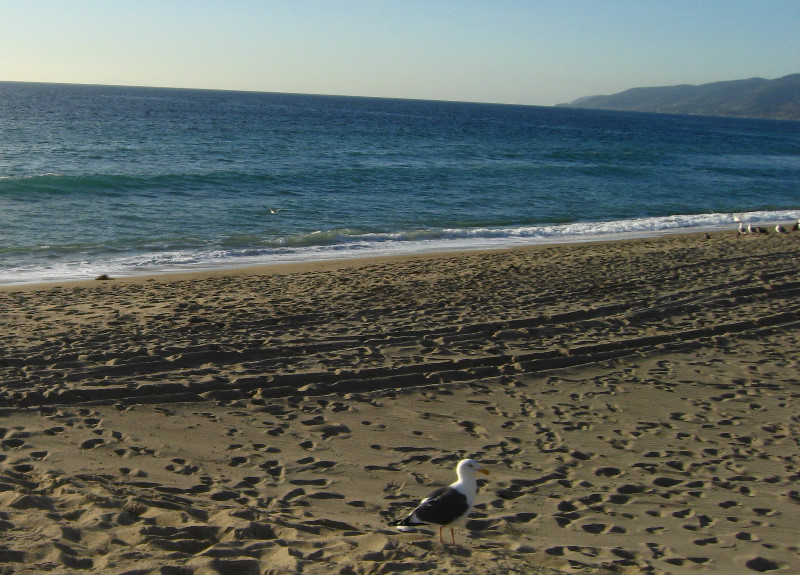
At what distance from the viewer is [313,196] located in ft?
79.4

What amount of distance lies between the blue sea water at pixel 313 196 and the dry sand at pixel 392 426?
5.11 metres

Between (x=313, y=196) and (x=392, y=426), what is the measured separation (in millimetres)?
18586

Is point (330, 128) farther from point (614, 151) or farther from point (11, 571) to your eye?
point (11, 571)

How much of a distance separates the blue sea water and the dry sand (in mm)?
5113

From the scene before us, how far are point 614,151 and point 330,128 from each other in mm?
22537

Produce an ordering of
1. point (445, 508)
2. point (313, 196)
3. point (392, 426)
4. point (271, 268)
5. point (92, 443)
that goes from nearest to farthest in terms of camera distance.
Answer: point (445, 508), point (92, 443), point (392, 426), point (271, 268), point (313, 196)

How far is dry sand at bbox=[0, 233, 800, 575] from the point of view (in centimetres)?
427

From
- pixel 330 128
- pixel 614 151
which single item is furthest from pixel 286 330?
pixel 330 128

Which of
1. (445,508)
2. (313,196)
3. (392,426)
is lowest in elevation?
(392,426)

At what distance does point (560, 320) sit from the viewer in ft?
31.0

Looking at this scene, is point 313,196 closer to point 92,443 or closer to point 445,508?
point 92,443

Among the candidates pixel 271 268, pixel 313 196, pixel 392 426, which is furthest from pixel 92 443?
pixel 313 196

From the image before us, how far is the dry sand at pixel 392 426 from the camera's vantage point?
4.27 meters

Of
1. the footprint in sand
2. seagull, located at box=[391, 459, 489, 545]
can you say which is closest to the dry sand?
the footprint in sand
